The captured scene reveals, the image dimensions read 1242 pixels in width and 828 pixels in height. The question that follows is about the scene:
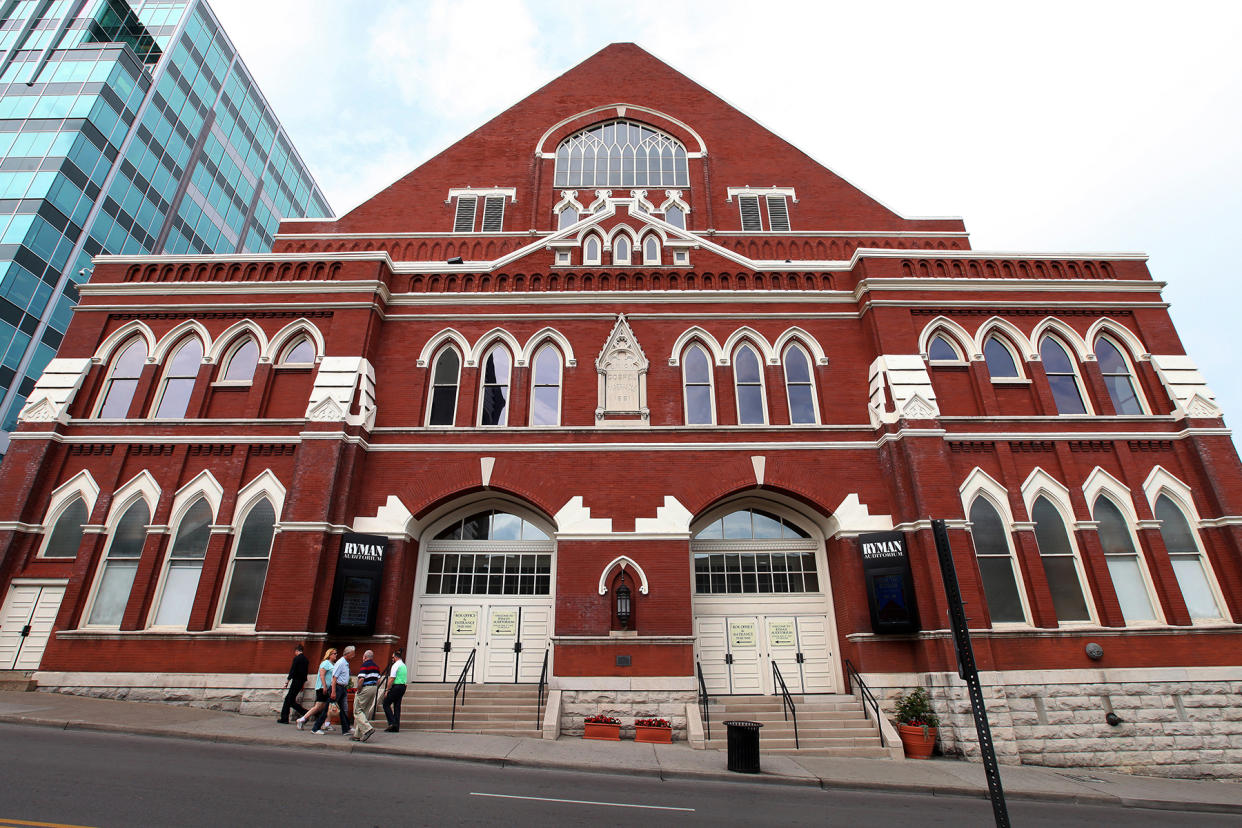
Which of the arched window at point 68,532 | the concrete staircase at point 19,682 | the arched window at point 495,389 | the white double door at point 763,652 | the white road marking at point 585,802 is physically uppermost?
the arched window at point 495,389

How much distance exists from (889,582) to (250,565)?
14.4 metres

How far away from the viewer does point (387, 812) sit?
727cm

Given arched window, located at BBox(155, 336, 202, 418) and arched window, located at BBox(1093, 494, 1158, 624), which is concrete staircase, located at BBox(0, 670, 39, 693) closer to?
arched window, located at BBox(155, 336, 202, 418)

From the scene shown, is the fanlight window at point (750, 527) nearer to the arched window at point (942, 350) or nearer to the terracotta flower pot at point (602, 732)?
the terracotta flower pot at point (602, 732)

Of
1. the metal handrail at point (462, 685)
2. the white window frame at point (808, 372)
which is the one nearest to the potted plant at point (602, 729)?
the metal handrail at point (462, 685)

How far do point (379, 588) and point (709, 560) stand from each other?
793 centimetres

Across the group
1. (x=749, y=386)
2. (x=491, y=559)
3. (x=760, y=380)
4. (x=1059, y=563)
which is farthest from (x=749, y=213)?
(x=491, y=559)

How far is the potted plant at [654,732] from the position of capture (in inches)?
509

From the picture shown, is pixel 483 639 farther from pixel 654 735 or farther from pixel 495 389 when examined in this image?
pixel 495 389

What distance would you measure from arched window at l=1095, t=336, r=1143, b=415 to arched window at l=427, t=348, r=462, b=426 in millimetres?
16910

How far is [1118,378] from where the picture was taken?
16.8 metres

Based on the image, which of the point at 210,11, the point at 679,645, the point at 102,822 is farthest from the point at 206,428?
the point at 210,11

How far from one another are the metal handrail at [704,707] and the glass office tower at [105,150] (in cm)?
3756

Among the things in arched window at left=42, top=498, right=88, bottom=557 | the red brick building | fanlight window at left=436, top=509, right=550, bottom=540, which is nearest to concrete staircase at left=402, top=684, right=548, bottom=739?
the red brick building
